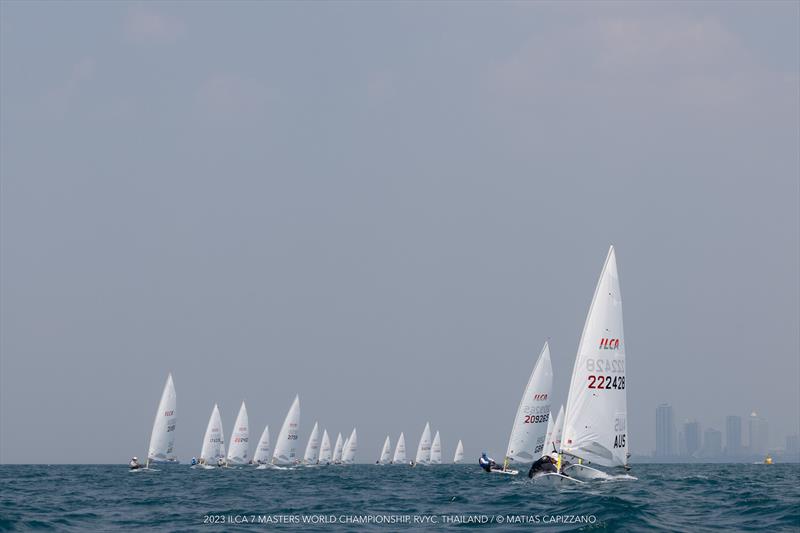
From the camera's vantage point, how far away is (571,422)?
3894 centimetres

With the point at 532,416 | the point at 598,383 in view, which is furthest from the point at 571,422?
the point at 532,416

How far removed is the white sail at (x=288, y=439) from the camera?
377ft

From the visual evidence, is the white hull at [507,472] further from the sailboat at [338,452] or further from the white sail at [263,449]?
the sailboat at [338,452]

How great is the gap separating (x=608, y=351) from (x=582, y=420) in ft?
10.2

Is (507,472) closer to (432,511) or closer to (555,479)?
(555,479)

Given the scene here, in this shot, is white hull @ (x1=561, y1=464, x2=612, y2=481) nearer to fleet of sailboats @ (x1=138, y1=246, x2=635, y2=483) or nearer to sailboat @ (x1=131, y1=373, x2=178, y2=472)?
fleet of sailboats @ (x1=138, y1=246, x2=635, y2=483)

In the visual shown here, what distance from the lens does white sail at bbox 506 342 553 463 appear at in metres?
63.8

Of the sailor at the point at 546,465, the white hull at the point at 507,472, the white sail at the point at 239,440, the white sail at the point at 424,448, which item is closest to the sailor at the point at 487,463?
the white hull at the point at 507,472

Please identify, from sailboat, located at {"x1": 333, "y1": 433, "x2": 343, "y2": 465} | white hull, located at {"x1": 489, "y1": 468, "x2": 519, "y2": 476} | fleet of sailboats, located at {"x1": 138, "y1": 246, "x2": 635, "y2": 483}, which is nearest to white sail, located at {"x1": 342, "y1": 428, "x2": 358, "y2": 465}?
sailboat, located at {"x1": 333, "y1": 433, "x2": 343, "y2": 465}

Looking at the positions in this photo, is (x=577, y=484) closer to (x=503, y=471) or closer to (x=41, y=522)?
(x=41, y=522)

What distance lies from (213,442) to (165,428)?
544 inches

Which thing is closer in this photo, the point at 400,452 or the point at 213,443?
the point at 213,443

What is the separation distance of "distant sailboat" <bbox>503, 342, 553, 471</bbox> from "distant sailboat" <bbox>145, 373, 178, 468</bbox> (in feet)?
140

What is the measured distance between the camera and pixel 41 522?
27531 millimetres
